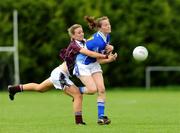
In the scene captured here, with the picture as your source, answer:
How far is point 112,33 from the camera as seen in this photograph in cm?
3581

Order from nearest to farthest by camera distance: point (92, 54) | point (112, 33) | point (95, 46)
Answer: point (92, 54) < point (95, 46) < point (112, 33)

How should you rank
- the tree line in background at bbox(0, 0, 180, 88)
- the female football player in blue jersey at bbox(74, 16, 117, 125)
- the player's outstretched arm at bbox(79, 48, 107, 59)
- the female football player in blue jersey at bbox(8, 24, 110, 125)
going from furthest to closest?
the tree line in background at bbox(0, 0, 180, 88) → the female football player in blue jersey at bbox(74, 16, 117, 125) → the female football player in blue jersey at bbox(8, 24, 110, 125) → the player's outstretched arm at bbox(79, 48, 107, 59)

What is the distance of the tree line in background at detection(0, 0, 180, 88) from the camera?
35094 mm

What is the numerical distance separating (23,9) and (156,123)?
2269 centimetres

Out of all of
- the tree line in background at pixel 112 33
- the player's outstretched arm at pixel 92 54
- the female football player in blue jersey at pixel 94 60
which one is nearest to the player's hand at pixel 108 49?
the female football player in blue jersey at pixel 94 60

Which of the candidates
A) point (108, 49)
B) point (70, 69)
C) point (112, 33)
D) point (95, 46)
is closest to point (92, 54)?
point (95, 46)

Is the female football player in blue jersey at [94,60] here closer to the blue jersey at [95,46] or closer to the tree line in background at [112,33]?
the blue jersey at [95,46]

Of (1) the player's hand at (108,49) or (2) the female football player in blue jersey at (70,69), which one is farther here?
(1) the player's hand at (108,49)

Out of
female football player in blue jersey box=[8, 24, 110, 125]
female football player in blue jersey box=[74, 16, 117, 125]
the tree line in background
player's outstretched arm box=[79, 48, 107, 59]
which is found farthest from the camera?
the tree line in background

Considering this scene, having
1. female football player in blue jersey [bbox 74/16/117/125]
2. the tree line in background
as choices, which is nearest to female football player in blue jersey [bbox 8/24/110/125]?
female football player in blue jersey [bbox 74/16/117/125]

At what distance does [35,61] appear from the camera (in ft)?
115

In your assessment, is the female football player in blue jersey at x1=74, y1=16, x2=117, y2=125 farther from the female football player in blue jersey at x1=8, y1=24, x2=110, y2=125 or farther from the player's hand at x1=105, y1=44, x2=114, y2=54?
the female football player in blue jersey at x1=8, y1=24, x2=110, y2=125

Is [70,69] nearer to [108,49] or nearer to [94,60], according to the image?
[94,60]

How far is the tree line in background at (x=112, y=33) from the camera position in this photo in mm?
35094
